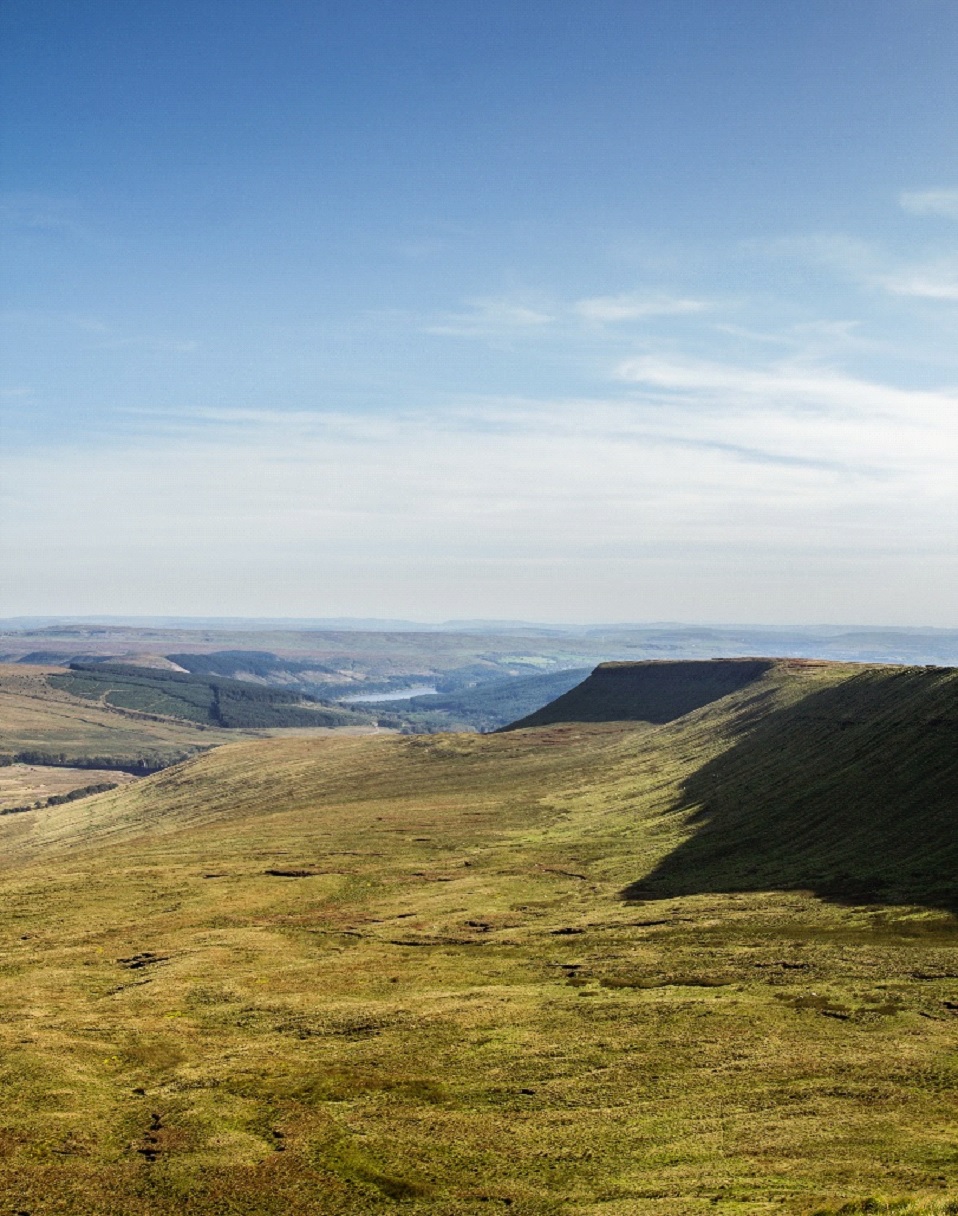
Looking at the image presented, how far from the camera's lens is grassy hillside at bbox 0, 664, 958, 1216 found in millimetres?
47625

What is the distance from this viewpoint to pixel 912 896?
314 feet

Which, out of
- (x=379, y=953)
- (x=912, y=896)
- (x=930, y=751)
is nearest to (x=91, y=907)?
(x=379, y=953)

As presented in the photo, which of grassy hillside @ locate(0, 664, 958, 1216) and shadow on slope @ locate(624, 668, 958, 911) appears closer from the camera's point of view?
grassy hillside @ locate(0, 664, 958, 1216)

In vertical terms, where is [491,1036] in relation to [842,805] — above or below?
below

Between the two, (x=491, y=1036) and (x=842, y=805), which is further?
(x=842, y=805)

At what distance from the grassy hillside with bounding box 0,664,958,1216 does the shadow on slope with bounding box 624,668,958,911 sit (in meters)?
0.96

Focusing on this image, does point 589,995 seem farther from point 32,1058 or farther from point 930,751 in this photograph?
point 930,751

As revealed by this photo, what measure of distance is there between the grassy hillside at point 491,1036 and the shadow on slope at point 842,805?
3.16 ft

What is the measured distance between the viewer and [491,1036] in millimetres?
67938

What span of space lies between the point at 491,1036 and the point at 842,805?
7608 centimetres

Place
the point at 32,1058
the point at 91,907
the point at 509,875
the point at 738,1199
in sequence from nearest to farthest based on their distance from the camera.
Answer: the point at 738,1199 → the point at 32,1058 → the point at 91,907 → the point at 509,875

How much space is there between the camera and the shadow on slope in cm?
10619

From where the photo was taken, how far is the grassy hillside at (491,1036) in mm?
47625

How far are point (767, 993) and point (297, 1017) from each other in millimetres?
34672
